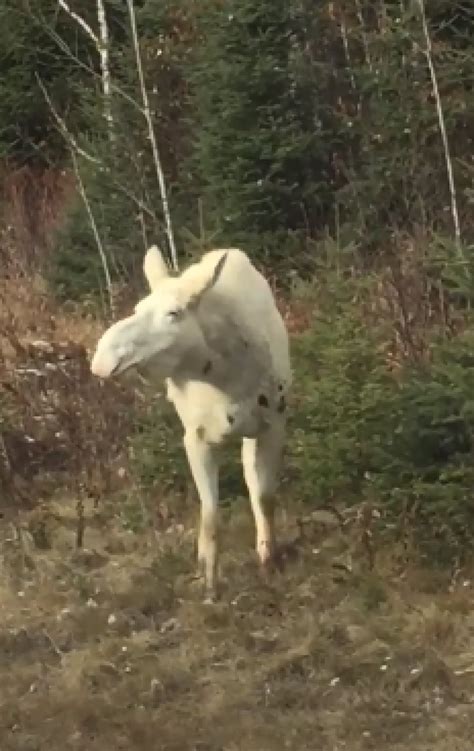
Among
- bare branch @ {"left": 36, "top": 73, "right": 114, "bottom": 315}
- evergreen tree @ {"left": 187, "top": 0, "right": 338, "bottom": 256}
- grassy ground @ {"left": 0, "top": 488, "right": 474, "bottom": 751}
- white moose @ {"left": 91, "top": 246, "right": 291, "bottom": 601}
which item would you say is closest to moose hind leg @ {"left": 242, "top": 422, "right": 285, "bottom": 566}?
white moose @ {"left": 91, "top": 246, "right": 291, "bottom": 601}

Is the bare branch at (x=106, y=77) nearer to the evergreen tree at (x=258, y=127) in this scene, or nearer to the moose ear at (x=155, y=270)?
the evergreen tree at (x=258, y=127)

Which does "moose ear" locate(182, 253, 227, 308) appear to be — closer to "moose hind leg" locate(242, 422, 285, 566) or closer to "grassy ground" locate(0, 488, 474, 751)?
"moose hind leg" locate(242, 422, 285, 566)

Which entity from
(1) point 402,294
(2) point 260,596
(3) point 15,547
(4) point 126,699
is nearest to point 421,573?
(2) point 260,596

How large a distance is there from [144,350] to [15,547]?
74.5 inches

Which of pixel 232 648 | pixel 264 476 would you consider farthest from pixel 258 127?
Answer: pixel 232 648

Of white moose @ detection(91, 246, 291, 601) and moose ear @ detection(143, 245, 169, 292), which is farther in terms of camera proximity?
moose ear @ detection(143, 245, 169, 292)

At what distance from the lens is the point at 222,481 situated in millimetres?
6844

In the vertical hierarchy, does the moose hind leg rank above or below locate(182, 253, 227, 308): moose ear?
below

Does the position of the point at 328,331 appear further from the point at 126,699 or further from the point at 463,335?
the point at 126,699

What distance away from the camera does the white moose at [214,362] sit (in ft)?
17.0

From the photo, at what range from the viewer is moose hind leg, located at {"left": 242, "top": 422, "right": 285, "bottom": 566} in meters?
5.82

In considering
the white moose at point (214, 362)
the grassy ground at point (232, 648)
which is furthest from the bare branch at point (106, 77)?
the white moose at point (214, 362)

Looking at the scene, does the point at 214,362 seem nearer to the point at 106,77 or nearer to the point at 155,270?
the point at 155,270

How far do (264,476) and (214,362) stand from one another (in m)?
0.74
